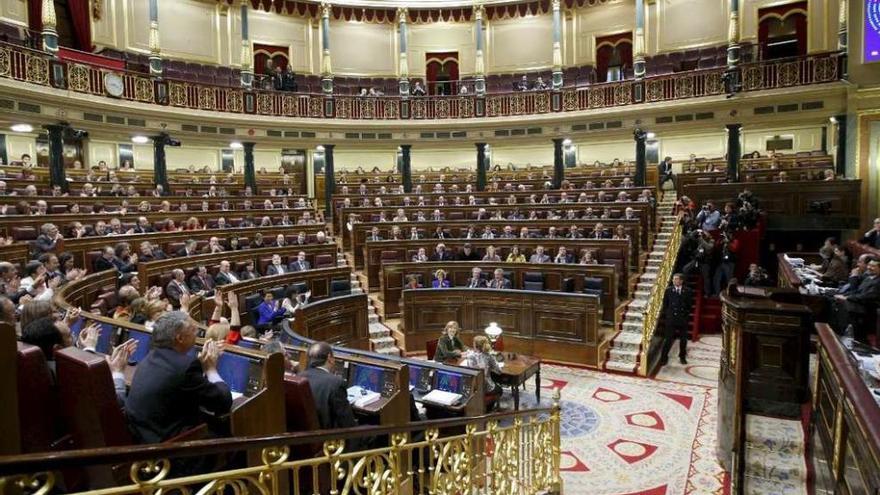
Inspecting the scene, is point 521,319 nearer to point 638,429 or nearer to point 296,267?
point 638,429

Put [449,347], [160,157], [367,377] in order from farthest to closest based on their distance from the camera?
[160,157] → [449,347] → [367,377]

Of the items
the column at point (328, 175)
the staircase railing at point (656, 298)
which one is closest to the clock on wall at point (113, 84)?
the column at point (328, 175)

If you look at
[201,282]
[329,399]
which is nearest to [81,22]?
[201,282]

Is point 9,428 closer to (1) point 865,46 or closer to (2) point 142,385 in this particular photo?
(2) point 142,385

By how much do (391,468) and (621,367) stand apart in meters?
6.10

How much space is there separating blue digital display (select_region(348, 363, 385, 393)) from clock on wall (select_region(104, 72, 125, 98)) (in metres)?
11.0

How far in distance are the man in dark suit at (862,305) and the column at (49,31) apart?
13695 mm

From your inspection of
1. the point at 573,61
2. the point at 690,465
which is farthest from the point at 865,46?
the point at 573,61

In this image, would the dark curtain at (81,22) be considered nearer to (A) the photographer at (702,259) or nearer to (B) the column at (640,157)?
(B) the column at (640,157)

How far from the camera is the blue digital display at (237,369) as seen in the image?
3262mm

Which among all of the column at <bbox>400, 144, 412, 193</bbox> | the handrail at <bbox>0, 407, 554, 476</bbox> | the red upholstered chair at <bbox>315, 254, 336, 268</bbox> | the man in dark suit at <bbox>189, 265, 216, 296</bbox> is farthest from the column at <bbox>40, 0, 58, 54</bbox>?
the handrail at <bbox>0, 407, 554, 476</bbox>

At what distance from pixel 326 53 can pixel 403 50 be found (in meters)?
2.42

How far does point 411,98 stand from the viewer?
16.2 metres

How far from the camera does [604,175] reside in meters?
15.4
